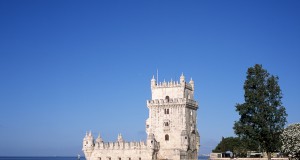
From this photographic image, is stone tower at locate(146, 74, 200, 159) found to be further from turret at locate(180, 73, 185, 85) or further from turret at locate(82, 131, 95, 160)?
turret at locate(82, 131, 95, 160)

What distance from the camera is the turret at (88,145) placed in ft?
268

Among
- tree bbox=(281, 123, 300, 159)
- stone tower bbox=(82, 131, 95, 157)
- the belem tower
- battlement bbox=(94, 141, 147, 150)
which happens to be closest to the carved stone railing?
the belem tower

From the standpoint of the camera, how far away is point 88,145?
81750 mm

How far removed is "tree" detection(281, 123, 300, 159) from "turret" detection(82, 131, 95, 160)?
122ft

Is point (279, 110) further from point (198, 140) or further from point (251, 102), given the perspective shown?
point (198, 140)

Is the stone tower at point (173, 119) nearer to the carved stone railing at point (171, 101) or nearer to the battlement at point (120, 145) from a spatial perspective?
the carved stone railing at point (171, 101)

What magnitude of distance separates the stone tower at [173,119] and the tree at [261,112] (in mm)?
15428

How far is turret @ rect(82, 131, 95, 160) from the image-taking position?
81656 millimetres

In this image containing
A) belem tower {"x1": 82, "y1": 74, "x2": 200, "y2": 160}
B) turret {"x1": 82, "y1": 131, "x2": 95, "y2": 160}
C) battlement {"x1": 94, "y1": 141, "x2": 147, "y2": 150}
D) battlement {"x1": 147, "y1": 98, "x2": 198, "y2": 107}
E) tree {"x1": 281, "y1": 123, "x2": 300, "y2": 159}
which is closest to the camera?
tree {"x1": 281, "y1": 123, "x2": 300, "y2": 159}

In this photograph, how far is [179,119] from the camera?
77.0 metres

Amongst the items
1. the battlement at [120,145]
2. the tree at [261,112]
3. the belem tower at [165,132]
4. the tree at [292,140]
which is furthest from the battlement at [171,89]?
the tree at [292,140]

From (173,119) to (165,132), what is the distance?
2.59m

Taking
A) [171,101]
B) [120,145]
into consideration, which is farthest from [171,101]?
[120,145]

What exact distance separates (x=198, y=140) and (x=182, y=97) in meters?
9.95
